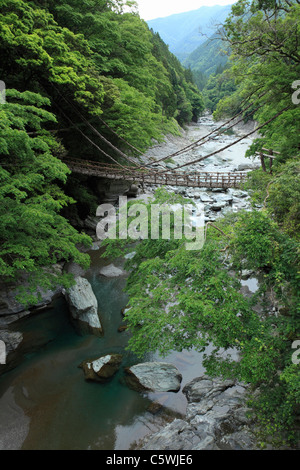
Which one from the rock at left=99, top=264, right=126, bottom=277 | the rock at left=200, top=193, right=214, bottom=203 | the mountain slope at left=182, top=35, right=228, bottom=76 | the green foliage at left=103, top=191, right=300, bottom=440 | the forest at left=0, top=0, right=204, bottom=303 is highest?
the mountain slope at left=182, top=35, right=228, bottom=76

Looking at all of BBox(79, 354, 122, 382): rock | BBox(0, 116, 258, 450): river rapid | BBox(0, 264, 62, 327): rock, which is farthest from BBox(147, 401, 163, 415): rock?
BBox(0, 264, 62, 327): rock

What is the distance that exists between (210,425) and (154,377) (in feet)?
4.66

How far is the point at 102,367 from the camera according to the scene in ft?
17.7

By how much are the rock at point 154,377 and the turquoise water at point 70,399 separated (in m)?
0.12

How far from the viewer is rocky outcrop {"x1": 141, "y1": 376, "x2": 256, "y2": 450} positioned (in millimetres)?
3798


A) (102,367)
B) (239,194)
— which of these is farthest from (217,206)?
(102,367)

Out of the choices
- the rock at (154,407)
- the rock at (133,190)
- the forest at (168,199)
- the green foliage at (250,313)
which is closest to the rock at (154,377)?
the rock at (154,407)

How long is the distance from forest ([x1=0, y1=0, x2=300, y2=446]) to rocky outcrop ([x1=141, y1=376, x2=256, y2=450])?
1.30 ft

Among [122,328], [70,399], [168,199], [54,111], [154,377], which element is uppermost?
[54,111]

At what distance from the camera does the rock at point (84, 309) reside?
661cm

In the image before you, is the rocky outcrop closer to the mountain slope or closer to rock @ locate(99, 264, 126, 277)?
rock @ locate(99, 264, 126, 277)

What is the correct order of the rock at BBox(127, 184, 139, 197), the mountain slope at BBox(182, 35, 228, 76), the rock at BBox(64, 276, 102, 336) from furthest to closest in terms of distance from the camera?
1. the mountain slope at BBox(182, 35, 228, 76)
2. the rock at BBox(127, 184, 139, 197)
3. the rock at BBox(64, 276, 102, 336)

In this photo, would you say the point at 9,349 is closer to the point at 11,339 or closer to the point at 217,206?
the point at 11,339

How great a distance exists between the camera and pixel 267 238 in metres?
3.41
